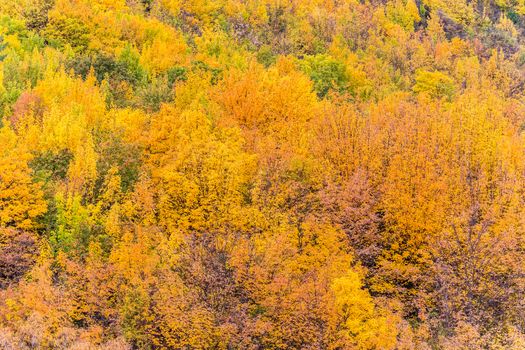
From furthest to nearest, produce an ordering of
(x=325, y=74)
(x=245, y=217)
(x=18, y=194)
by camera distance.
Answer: (x=325, y=74), (x=18, y=194), (x=245, y=217)

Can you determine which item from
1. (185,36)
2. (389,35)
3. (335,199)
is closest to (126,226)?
(335,199)

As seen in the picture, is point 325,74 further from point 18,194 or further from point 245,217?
point 18,194

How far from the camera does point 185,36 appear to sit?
106 m

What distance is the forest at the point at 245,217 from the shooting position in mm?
A: 41312

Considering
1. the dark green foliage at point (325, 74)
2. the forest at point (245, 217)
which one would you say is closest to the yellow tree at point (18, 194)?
the forest at point (245, 217)

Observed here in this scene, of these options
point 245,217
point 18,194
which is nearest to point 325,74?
point 245,217

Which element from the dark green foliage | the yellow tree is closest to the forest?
the yellow tree

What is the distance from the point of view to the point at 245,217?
49781mm

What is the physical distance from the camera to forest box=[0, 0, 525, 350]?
4131 cm

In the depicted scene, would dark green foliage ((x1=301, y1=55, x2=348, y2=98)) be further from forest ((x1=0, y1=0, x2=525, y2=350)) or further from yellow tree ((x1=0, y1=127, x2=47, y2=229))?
yellow tree ((x1=0, y1=127, x2=47, y2=229))

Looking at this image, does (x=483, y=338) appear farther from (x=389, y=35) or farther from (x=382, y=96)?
(x=389, y=35)

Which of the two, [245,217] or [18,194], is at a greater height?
[245,217]

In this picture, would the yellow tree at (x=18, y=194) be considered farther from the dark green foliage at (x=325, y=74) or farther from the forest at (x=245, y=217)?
the dark green foliage at (x=325, y=74)

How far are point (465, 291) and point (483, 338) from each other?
597cm
